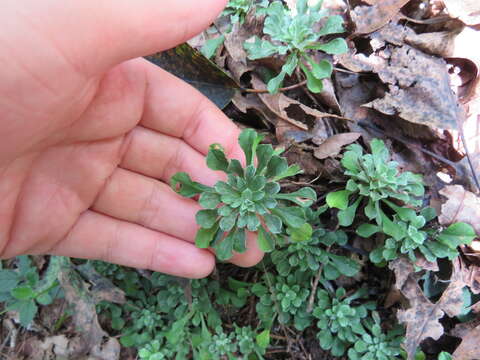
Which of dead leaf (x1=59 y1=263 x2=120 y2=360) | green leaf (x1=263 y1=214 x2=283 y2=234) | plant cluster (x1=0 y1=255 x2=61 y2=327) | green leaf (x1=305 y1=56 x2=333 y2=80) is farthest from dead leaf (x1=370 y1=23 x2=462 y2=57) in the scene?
plant cluster (x1=0 y1=255 x2=61 y2=327)

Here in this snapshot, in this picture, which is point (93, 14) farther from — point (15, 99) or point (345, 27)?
point (345, 27)

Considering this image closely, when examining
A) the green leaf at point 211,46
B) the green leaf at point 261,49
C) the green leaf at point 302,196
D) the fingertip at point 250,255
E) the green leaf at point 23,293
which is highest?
the green leaf at point 261,49

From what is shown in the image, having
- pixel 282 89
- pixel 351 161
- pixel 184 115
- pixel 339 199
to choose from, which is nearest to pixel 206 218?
pixel 184 115

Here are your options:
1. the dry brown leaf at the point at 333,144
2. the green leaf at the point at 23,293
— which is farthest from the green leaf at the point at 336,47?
the green leaf at the point at 23,293

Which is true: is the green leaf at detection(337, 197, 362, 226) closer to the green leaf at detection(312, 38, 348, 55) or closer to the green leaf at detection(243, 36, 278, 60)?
the green leaf at detection(312, 38, 348, 55)

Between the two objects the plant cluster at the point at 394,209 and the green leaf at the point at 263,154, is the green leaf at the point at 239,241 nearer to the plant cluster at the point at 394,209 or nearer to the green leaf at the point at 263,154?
the green leaf at the point at 263,154

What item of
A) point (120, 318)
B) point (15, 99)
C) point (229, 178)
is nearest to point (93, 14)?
point (15, 99)
